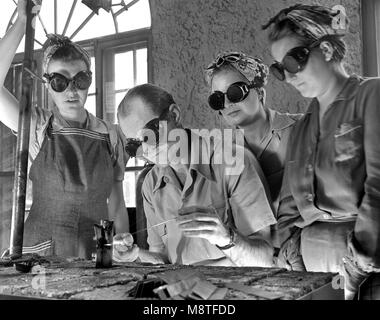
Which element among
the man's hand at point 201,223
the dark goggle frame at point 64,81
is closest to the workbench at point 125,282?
the man's hand at point 201,223

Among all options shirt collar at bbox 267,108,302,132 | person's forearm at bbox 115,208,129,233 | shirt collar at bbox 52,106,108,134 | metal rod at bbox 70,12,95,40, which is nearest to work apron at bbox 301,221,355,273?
shirt collar at bbox 267,108,302,132

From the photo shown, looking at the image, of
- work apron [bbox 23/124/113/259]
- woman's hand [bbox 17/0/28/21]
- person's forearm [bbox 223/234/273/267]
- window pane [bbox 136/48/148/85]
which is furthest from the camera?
window pane [bbox 136/48/148/85]

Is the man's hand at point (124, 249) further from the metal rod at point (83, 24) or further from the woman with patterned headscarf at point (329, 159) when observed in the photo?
the metal rod at point (83, 24)

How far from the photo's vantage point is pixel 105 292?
4.61ft

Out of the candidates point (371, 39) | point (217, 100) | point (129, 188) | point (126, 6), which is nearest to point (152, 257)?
point (129, 188)

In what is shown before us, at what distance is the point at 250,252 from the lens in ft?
6.67

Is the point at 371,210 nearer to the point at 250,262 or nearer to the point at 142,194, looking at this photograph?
the point at 250,262

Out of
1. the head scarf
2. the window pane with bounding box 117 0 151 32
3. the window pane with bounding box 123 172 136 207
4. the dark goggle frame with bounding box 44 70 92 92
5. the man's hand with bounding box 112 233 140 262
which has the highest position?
the window pane with bounding box 117 0 151 32

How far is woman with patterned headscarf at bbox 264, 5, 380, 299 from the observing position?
1748mm

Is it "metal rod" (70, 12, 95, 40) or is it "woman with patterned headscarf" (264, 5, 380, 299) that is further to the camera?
"metal rod" (70, 12, 95, 40)

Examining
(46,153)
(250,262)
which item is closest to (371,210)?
(250,262)

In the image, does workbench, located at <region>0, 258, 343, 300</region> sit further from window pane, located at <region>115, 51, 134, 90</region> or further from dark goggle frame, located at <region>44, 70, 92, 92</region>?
window pane, located at <region>115, 51, 134, 90</region>

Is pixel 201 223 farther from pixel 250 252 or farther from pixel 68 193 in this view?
pixel 68 193

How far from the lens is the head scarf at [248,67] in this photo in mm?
2262
